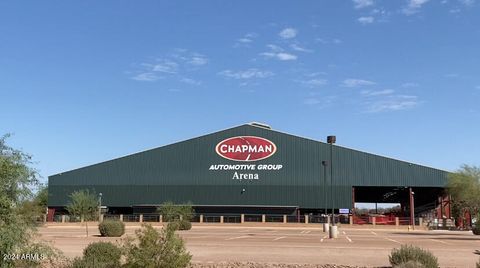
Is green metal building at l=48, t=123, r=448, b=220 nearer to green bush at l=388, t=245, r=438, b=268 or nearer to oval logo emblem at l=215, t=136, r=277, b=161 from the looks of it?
oval logo emblem at l=215, t=136, r=277, b=161

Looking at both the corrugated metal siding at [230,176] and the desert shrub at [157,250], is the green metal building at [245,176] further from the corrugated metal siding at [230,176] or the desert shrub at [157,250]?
the desert shrub at [157,250]

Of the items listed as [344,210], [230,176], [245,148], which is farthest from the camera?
[245,148]

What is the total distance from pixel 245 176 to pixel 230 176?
2.23 m

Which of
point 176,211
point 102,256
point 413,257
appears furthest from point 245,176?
point 102,256

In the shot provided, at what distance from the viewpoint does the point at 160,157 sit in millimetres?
78000

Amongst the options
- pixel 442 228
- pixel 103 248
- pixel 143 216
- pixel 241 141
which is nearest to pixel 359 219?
pixel 442 228

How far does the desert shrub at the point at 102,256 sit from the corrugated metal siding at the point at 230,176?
6116 centimetres

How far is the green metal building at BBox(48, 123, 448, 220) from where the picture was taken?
73.3 metres

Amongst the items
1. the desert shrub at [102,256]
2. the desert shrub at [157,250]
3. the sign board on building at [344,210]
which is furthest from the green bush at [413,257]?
the sign board on building at [344,210]

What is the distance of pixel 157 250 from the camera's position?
1183cm

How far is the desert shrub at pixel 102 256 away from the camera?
1271 cm

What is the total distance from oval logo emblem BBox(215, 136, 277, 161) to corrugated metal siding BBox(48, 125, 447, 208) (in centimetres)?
73

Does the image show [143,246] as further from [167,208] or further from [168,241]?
[167,208]

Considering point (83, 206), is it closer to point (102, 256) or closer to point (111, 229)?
point (111, 229)
